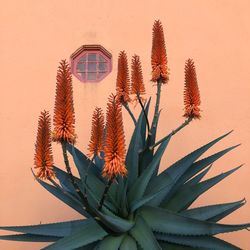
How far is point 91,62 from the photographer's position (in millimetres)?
3770

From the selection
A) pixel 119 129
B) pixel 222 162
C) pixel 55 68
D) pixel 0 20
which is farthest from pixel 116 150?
pixel 0 20

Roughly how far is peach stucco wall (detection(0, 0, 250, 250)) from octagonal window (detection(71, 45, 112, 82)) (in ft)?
0.19

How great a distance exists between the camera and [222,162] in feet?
10.9

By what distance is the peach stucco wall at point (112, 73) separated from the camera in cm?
329

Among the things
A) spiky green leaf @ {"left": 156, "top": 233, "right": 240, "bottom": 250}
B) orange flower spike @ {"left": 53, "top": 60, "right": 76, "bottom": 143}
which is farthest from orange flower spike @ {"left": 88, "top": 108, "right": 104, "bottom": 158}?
spiky green leaf @ {"left": 156, "top": 233, "right": 240, "bottom": 250}

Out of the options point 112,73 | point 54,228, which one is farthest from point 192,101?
point 112,73

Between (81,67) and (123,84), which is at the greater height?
(81,67)

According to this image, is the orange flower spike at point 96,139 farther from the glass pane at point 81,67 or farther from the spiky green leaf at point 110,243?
the glass pane at point 81,67

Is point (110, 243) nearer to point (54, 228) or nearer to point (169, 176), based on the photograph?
point (54, 228)

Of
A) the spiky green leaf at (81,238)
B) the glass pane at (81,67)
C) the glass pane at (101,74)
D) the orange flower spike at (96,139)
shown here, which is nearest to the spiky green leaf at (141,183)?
the spiky green leaf at (81,238)

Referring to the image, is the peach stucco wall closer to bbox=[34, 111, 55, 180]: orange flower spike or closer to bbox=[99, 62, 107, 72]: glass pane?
bbox=[99, 62, 107, 72]: glass pane

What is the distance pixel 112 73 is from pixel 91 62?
0.22 metres

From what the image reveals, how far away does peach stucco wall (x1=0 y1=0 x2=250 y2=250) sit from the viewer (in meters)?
3.29

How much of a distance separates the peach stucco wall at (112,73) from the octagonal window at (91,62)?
0.06 metres
